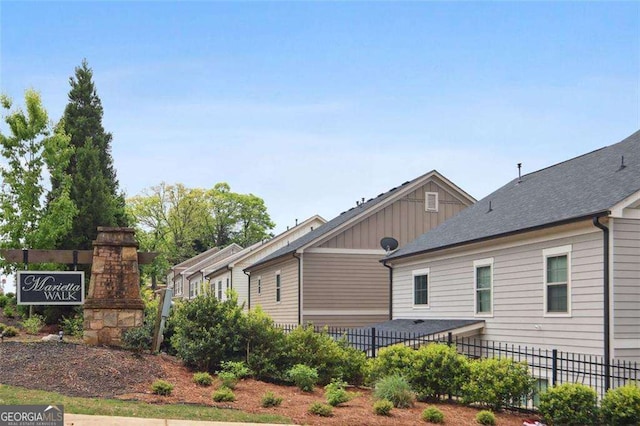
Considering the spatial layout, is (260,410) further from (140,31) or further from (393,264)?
(393,264)

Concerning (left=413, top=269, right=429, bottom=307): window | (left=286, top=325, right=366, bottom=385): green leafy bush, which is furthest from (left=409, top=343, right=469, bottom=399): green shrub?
(left=413, top=269, right=429, bottom=307): window

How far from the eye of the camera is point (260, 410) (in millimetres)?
10859

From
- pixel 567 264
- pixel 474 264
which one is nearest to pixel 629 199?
pixel 567 264

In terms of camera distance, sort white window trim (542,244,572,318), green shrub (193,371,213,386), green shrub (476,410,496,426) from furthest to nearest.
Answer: white window trim (542,244,572,318), green shrub (193,371,213,386), green shrub (476,410,496,426)

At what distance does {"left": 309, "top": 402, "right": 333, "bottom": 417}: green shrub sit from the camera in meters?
10.5

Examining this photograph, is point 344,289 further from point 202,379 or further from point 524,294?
point 202,379

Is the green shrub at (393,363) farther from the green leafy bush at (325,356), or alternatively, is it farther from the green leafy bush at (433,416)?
the green leafy bush at (433,416)

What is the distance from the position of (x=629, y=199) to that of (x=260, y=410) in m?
8.82

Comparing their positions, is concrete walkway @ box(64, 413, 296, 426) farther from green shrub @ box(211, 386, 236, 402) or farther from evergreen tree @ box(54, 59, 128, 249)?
evergreen tree @ box(54, 59, 128, 249)

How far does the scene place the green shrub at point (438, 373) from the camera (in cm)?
1276

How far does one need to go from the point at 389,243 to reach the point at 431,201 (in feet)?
9.32

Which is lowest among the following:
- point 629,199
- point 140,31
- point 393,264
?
point 393,264

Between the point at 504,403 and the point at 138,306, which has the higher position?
the point at 138,306

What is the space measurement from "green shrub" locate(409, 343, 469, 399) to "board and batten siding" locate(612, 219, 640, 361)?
3589 mm
